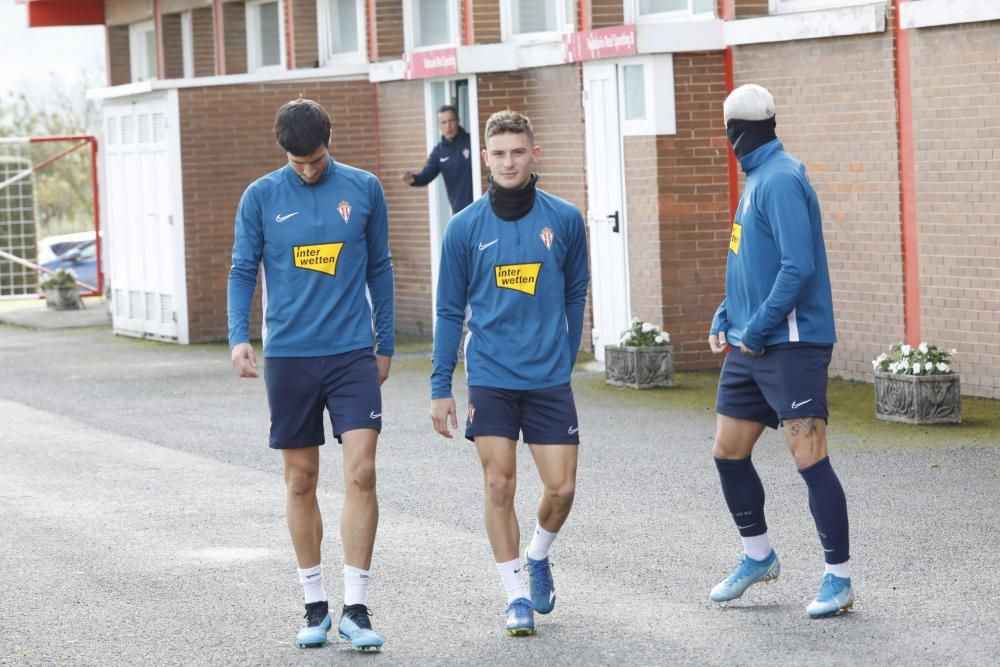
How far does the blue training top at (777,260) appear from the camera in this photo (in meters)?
6.86

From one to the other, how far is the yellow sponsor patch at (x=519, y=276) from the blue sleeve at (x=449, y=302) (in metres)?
0.14

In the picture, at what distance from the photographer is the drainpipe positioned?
13.5 metres

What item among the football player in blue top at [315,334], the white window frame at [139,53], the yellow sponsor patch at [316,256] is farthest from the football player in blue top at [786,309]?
the white window frame at [139,53]

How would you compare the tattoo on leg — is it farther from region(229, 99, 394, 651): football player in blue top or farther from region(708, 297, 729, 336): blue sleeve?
region(229, 99, 394, 651): football player in blue top

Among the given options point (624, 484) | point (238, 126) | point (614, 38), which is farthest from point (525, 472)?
point (238, 126)

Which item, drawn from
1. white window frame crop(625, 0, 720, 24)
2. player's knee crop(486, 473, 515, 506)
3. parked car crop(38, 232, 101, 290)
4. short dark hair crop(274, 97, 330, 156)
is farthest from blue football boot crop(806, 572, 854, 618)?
parked car crop(38, 232, 101, 290)

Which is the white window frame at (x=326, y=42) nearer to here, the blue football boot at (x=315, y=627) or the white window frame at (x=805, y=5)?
the white window frame at (x=805, y=5)

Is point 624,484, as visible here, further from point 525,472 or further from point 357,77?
point 357,77

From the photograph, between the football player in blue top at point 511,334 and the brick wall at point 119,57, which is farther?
the brick wall at point 119,57

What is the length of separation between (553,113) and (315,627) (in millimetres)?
11033

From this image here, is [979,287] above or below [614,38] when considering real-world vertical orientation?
below

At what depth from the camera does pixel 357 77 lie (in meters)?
21.0

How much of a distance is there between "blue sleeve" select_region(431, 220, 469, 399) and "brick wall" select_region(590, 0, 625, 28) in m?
9.52

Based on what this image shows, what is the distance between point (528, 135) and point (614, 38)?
29.4 feet
